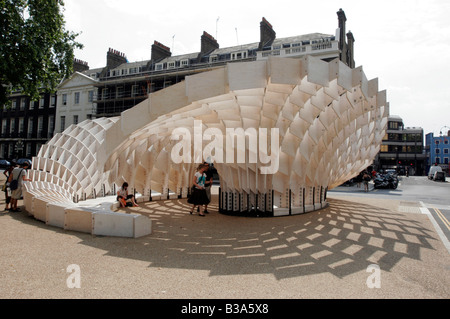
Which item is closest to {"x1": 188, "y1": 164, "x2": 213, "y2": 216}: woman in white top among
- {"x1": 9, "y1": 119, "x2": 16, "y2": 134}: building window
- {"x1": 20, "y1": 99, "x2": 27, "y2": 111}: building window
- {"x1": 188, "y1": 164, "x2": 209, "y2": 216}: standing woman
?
{"x1": 188, "y1": 164, "x2": 209, "y2": 216}: standing woman

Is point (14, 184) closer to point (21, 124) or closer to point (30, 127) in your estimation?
point (30, 127)

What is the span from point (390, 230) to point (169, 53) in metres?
39.5

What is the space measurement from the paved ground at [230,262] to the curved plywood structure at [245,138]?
8.72 ft

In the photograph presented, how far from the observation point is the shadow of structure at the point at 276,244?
5.41 metres

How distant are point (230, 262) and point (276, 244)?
1.80 meters

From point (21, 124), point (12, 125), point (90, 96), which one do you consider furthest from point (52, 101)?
point (12, 125)

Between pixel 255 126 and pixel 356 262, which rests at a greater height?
pixel 255 126

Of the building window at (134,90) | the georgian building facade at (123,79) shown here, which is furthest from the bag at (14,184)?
the building window at (134,90)

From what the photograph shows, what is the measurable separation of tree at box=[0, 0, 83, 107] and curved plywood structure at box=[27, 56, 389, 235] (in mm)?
5226

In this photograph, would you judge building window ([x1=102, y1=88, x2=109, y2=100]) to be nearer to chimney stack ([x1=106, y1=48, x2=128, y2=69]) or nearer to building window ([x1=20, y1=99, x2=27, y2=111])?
chimney stack ([x1=106, y1=48, x2=128, y2=69])
